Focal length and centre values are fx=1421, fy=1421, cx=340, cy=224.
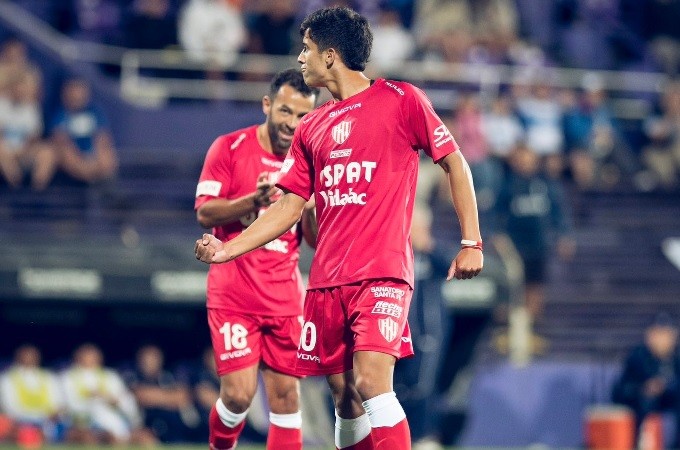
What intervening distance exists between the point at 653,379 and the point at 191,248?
537cm

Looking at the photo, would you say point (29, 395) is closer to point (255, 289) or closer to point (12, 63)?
point (12, 63)

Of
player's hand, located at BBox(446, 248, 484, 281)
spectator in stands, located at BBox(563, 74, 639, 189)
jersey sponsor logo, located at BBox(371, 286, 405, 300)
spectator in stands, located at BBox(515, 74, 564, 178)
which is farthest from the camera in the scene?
spectator in stands, located at BBox(563, 74, 639, 189)

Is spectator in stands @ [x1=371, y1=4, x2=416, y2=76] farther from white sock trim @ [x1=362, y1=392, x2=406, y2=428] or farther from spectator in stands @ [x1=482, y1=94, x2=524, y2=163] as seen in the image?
white sock trim @ [x1=362, y1=392, x2=406, y2=428]

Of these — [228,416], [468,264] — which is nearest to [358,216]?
[468,264]

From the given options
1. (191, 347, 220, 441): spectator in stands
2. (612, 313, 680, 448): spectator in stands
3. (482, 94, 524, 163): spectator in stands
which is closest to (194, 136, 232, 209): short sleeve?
(191, 347, 220, 441): spectator in stands

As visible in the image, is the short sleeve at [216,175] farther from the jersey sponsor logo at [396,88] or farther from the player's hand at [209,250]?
the jersey sponsor logo at [396,88]

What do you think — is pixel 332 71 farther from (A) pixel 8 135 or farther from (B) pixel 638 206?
(B) pixel 638 206

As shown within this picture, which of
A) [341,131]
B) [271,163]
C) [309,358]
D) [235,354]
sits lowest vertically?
[235,354]

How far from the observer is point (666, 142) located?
20.5 meters

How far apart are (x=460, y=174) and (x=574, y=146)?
41.8 feet

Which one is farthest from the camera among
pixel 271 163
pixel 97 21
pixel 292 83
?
pixel 97 21

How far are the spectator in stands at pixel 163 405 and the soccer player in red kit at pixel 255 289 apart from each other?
6.78 meters

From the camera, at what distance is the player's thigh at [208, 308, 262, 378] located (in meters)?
8.57

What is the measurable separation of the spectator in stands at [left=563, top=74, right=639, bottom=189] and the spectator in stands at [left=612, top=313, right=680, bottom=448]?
13.1ft
